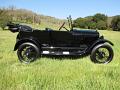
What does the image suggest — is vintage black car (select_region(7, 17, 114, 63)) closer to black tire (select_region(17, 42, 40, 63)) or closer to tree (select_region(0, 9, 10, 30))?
black tire (select_region(17, 42, 40, 63))

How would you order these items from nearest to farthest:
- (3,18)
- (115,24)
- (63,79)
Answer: (63,79) < (3,18) < (115,24)

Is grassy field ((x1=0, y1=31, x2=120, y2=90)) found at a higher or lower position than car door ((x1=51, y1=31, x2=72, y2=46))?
lower

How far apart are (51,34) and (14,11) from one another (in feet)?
157

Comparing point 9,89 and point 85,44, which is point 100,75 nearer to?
point 9,89

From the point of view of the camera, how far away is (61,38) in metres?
10.4

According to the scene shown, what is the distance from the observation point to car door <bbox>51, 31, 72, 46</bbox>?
406 inches

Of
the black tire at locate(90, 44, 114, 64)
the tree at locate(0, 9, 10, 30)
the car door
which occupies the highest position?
the tree at locate(0, 9, 10, 30)

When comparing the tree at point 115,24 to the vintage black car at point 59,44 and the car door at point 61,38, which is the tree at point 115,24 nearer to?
the vintage black car at point 59,44

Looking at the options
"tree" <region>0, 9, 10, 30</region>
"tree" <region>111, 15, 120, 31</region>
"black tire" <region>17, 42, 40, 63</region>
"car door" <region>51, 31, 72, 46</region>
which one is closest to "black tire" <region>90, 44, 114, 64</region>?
"car door" <region>51, 31, 72, 46</region>

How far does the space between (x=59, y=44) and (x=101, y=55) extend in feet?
4.89

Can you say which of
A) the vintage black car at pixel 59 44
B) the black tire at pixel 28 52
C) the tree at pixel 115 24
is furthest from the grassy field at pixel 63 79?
the tree at pixel 115 24

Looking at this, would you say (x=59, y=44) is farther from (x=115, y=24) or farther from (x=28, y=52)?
(x=115, y=24)

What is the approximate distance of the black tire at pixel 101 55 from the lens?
10242 millimetres

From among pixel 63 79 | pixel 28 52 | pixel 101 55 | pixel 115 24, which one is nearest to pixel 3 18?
pixel 115 24
